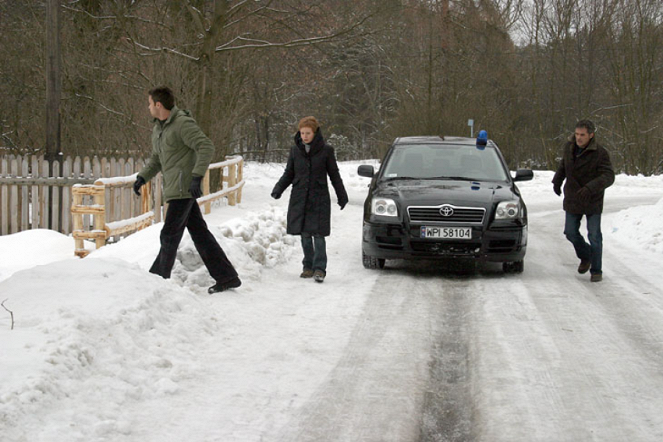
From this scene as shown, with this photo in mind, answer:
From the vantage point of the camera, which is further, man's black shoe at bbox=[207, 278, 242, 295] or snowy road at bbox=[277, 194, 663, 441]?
man's black shoe at bbox=[207, 278, 242, 295]

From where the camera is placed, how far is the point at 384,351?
5.94 m

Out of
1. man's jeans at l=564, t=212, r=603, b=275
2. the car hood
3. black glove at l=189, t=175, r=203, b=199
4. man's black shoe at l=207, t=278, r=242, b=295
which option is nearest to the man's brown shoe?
man's jeans at l=564, t=212, r=603, b=275

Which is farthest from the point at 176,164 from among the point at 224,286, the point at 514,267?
the point at 514,267

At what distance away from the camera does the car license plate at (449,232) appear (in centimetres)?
903

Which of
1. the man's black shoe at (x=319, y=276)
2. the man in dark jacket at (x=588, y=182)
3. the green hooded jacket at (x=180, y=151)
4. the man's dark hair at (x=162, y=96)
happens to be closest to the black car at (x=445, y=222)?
the man in dark jacket at (x=588, y=182)

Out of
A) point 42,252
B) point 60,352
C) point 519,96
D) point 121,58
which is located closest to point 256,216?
point 42,252

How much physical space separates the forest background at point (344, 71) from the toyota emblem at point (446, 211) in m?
9.58

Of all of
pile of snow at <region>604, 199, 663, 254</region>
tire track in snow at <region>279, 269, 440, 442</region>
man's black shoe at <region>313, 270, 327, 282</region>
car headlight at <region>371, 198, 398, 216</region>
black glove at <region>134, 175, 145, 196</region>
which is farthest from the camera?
pile of snow at <region>604, 199, 663, 254</region>

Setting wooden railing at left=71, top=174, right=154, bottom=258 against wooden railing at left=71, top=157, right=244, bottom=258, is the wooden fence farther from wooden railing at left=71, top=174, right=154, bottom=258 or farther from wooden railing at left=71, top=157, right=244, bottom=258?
wooden railing at left=71, top=174, right=154, bottom=258

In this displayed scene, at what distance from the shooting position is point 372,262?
973cm

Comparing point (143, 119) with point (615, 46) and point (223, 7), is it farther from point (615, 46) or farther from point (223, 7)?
point (615, 46)

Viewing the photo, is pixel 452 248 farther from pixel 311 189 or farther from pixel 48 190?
pixel 48 190

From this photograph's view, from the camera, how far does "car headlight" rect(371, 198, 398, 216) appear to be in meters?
9.28

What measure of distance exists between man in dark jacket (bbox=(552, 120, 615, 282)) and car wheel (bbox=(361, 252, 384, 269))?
2161 millimetres
